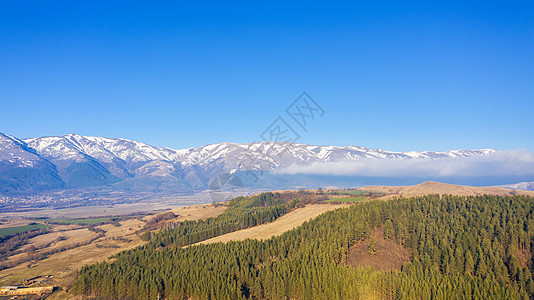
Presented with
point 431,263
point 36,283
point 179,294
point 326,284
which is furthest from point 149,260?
point 431,263

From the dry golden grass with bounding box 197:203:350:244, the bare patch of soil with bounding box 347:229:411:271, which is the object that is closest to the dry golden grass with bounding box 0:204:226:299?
the dry golden grass with bounding box 197:203:350:244

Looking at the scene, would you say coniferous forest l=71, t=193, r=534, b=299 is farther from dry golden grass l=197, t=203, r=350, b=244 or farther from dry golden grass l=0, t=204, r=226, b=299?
dry golden grass l=0, t=204, r=226, b=299

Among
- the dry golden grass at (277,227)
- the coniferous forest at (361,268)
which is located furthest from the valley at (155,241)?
the coniferous forest at (361,268)

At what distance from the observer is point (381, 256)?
88312 millimetres

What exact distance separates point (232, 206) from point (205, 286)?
121 meters

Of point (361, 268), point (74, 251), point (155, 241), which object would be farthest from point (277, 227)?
point (74, 251)

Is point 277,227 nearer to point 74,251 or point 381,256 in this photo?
point 381,256

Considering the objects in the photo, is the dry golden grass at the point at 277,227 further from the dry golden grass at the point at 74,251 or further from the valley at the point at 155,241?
the dry golden grass at the point at 74,251

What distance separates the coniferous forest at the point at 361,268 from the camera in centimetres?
7156

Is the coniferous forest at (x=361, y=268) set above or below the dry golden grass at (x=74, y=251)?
above

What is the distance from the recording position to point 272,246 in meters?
102

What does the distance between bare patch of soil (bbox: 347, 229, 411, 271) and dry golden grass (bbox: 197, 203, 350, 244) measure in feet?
123

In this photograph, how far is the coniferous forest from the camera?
235 feet

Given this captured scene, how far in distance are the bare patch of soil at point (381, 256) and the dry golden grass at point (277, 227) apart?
37.5 m
